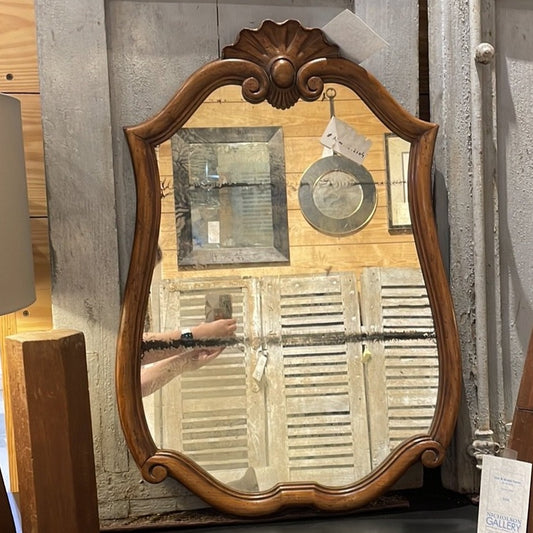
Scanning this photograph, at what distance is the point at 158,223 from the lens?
119 centimetres

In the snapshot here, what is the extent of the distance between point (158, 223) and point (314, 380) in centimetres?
41

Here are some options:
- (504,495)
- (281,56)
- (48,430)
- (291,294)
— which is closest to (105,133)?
(281,56)

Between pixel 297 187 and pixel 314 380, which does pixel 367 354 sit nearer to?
pixel 314 380

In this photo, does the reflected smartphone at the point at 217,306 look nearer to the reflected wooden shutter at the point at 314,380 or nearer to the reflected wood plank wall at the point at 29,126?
the reflected wooden shutter at the point at 314,380

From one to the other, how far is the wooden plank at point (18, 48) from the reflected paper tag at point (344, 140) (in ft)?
1.82

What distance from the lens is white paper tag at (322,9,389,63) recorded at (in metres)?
1.21

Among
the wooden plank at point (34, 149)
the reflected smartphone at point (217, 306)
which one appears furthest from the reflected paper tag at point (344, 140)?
the wooden plank at point (34, 149)

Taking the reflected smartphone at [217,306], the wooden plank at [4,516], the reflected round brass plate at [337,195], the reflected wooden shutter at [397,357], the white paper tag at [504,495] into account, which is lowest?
the white paper tag at [504,495]

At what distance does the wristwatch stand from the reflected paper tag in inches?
17.1

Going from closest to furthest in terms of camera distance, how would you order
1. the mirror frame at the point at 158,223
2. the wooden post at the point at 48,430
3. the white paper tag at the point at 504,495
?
the wooden post at the point at 48,430
the white paper tag at the point at 504,495
the mirror frame at the point at 158,223

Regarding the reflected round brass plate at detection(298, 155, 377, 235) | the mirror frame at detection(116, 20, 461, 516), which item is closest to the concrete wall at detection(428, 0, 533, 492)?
the mirror frame at detection(116, 20, 461, 516)

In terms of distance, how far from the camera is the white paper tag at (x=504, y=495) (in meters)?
1.03

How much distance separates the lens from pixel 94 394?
4.03 feet

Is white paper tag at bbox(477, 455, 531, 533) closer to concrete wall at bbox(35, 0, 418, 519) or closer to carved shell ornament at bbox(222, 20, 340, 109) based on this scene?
concrete wall at bbox(35, 0, 418, 519)
